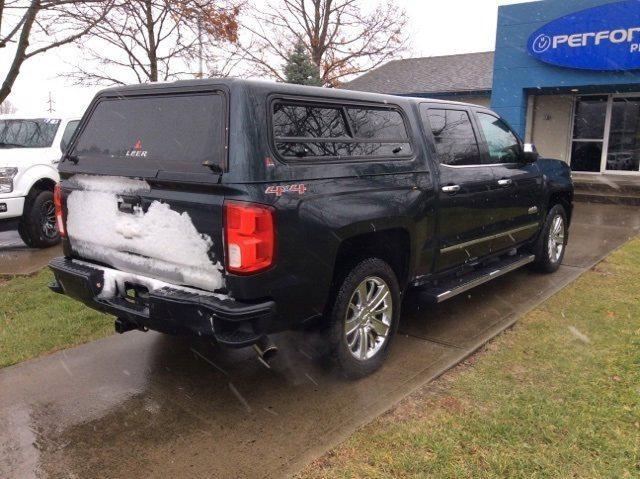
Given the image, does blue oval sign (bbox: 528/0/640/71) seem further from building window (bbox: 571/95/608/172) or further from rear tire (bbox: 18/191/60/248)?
rear tire (bbox: 18/191/60/248)

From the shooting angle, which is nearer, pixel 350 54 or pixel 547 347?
pixel 547 347

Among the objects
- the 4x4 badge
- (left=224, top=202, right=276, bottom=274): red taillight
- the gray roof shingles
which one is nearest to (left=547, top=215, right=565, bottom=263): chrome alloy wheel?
the 4x4 badge

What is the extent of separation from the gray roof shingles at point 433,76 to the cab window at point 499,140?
46.7 feet

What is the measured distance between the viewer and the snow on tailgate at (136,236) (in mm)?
3049

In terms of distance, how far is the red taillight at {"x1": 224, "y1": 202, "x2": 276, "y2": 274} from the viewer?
112 inches

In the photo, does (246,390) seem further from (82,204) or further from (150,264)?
(82,204)

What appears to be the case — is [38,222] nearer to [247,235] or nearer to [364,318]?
[364,318]

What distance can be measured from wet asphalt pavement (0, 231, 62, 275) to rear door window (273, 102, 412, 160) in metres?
4.72

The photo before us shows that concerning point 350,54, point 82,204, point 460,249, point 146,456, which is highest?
point 350,54

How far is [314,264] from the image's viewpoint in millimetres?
3193

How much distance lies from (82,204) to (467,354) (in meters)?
2.92

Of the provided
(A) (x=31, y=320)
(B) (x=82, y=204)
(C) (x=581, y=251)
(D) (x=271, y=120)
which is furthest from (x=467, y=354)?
(C) (x=581, y=251)

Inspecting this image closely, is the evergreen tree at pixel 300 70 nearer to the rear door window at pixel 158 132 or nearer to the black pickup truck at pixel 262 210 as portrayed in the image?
the black pickup truck at pixel 262 210

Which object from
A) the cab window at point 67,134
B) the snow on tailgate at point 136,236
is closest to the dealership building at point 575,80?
the cab window at point 67,134
